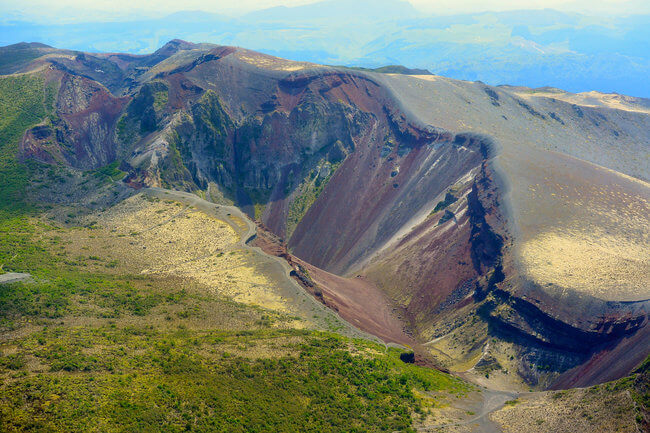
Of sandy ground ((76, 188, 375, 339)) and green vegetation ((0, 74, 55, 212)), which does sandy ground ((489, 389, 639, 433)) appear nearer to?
sandy ground ((76, 188, 375, 339))

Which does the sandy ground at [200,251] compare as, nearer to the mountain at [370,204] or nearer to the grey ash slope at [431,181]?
the mountain at [370,204]

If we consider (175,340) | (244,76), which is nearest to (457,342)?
(175,340)

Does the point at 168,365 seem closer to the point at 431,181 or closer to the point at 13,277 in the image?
the point at 13,277

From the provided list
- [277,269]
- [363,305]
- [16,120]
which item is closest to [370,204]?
[363,305]

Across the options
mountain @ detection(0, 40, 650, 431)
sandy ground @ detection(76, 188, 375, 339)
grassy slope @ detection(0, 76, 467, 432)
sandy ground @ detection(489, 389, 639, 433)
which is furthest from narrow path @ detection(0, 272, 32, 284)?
sandy ground @ detection(489, 389, 639, 433)

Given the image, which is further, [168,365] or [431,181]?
[431,181]

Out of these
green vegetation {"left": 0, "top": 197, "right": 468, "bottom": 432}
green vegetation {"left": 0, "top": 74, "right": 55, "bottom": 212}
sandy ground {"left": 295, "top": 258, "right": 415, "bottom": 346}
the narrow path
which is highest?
green vegetation {"left": 0, "top": 74, "right": 55, "bottom": 212}
